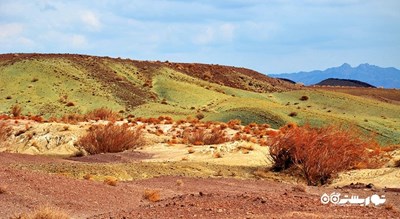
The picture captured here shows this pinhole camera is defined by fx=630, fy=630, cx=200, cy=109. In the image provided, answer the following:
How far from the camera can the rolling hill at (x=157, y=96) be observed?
175 feet

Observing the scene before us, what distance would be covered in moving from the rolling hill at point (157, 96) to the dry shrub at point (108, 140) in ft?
67.3

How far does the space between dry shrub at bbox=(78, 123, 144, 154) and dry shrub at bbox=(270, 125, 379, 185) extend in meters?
9.21

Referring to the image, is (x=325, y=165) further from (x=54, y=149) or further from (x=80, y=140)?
(x=54, y=149)

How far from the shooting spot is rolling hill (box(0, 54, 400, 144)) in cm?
5334

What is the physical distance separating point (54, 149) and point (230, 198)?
22146mm

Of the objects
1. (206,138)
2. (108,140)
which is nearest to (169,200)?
(108,140)

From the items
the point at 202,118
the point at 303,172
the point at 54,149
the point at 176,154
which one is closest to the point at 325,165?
the point at 303,172

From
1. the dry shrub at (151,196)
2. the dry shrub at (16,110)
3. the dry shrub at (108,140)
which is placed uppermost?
the dry shrub at (16,110)

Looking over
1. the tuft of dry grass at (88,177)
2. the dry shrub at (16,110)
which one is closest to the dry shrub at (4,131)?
the dry shrub at (16,110)

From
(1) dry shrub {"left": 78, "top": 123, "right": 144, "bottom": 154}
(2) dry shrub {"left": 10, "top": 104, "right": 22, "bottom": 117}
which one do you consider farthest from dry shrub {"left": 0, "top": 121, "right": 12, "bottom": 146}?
(2) dry shrub {"left": 10, "top": 104, "right": 22, "bottom": 117}

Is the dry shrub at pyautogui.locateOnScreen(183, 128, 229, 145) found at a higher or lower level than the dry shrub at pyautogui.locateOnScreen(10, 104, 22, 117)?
lower

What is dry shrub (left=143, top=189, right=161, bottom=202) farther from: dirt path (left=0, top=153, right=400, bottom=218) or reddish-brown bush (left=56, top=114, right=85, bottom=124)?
reddish-brown bush (left=56, top=114, right=85, bottom=124)

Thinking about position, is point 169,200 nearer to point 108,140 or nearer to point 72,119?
point 108,140

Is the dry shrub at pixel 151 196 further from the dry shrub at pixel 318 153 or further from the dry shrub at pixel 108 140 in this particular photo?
the dry shrub at pixel 108 140
